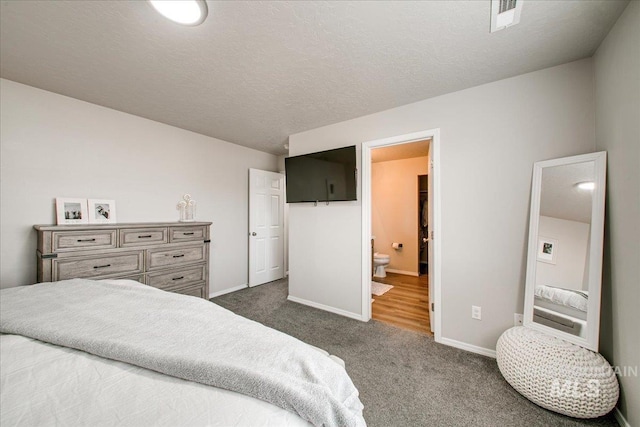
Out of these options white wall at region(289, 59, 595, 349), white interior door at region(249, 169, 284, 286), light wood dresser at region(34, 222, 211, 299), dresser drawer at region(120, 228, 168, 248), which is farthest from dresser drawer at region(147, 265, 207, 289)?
white wall at region(289, 59, 595, 349)

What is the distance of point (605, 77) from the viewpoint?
1.62 meters

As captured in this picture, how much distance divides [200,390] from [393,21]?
2.03m

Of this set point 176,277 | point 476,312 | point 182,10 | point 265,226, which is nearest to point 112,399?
point 182,10

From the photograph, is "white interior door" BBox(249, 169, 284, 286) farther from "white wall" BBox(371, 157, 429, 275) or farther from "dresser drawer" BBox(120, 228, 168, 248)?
"white wall" BBox(371, 157, 429, 275)

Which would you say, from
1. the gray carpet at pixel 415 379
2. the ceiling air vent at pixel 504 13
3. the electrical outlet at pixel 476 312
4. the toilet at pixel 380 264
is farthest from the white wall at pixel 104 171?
the ceiling air vent at pixel 504 13

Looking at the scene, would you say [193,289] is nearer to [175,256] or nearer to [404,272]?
[175,256]

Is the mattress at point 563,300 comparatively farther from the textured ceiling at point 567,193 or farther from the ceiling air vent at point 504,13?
the ceiling air vent at point 504,13

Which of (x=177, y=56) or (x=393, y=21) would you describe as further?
(x=177, y=56)

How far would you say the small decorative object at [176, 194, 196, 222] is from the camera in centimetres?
322

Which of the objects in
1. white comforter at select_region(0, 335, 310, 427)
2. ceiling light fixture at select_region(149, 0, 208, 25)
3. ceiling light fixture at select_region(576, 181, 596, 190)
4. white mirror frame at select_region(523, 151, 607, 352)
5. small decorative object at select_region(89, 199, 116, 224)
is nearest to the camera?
white comforter at select_region(0, 335, 310, 427)

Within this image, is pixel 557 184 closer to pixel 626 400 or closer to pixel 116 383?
pixel 626 400

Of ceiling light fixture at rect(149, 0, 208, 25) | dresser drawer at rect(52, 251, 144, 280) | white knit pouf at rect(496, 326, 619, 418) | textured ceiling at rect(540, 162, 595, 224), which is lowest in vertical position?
white knit pouf at rect(496, 326, 619, 418)

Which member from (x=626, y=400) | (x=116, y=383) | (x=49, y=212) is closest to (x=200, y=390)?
(x=116, y=383)

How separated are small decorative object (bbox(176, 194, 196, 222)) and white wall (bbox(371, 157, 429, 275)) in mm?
3663
